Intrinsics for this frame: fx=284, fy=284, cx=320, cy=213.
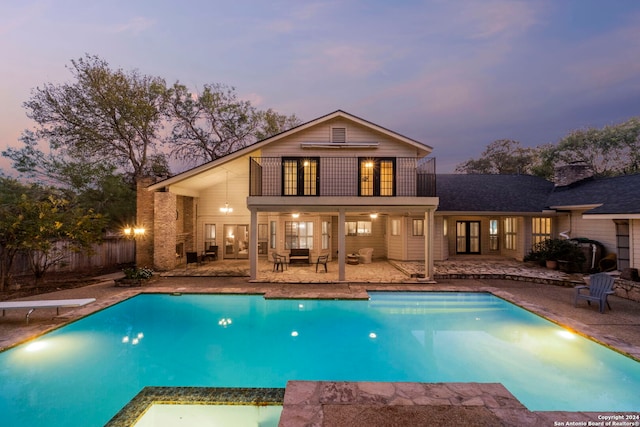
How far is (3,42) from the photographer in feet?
71.3

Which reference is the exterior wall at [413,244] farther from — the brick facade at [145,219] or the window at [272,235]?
the brick facade at [145,219]

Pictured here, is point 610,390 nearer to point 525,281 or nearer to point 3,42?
point 525,281

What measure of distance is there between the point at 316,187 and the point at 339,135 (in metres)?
2.67

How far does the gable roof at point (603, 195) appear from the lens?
10.6 metres

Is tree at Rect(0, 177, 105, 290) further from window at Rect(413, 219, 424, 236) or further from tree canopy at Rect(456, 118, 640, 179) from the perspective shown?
tree canopy at Rect(456, 118, 640, 179)

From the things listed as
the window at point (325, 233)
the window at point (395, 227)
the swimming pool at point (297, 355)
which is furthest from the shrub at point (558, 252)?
the window at point (325, 233)

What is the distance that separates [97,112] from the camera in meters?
19.4

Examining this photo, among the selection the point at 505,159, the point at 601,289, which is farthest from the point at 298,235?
the point at 505,159

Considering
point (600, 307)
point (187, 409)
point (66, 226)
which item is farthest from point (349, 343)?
point (66, 226)

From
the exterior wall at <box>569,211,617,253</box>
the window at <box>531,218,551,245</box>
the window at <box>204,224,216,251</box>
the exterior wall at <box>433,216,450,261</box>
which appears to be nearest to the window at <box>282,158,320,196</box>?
the window at <box>204,224,216,251</box>

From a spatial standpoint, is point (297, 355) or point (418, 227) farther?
point (418, 227)

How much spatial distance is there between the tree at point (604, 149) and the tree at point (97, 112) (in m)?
35.0

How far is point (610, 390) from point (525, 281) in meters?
8.17

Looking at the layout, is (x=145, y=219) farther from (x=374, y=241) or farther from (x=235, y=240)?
(x=374, y=241)
